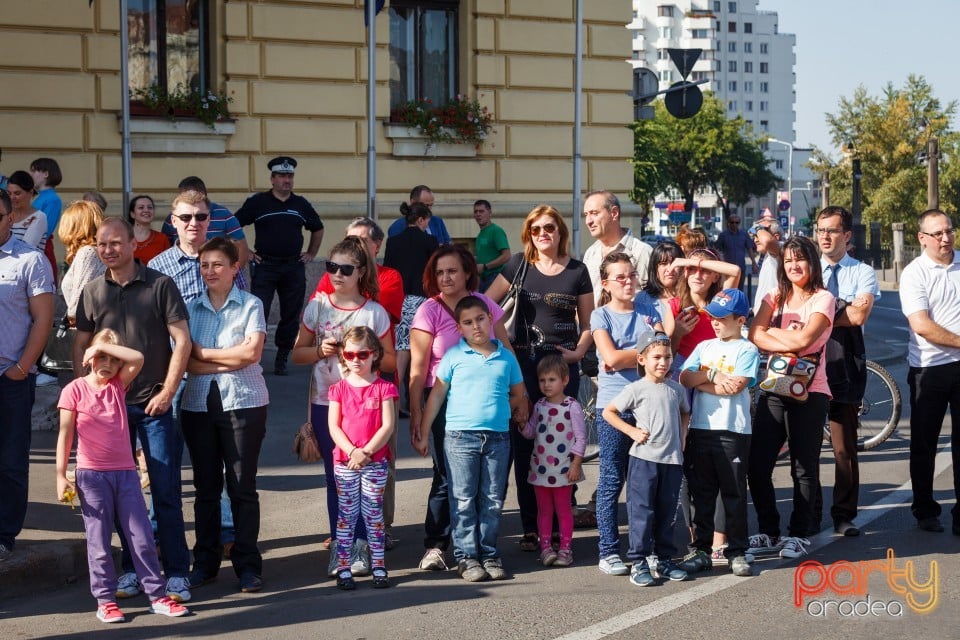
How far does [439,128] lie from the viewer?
1697cm

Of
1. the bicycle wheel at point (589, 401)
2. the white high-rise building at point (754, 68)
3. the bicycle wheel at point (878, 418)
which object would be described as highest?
the white high-rise building at point (754, 68)

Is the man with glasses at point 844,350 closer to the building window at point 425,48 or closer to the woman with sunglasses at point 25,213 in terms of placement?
the woman with sunglasses at point 25,213

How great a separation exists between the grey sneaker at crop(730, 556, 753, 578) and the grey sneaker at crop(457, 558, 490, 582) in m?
1.26

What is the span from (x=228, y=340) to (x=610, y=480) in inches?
83.2

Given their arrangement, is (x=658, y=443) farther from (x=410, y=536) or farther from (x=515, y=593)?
(x=410, y=536)

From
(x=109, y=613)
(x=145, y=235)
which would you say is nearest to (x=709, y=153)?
(x=145, y=235)

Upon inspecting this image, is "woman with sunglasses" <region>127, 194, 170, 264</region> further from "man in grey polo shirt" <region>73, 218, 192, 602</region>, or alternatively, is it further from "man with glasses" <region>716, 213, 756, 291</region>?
"man with glasses" <region>716, 213, 756, 291</region>

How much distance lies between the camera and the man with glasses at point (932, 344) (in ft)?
26.1

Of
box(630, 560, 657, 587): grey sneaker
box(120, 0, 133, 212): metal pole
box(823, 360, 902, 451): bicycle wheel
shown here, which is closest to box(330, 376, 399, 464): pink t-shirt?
box(630, 560, 657, 587): grey sneaker

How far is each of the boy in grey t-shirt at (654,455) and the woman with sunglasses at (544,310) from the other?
0.73 meters

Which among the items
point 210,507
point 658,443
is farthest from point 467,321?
point 210,507

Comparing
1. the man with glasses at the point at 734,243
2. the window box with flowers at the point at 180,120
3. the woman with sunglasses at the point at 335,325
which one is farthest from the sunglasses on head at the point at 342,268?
the man with glasses at the point at 734,243

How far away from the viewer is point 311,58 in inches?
635

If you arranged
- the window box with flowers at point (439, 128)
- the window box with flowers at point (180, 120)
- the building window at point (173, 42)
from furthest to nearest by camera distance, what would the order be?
the window box with flowers at point (439, 128) < the building window at point (173, 42) < the window box with flowers at point (180, 120)
